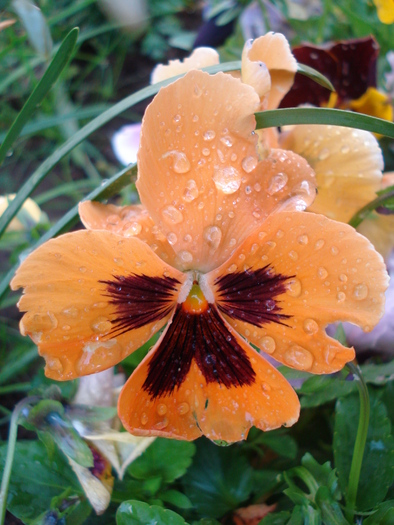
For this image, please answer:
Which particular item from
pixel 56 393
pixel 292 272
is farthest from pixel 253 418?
pixel 56 393

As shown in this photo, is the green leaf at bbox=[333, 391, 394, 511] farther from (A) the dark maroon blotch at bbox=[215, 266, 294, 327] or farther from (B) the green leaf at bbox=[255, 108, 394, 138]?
(B) the green leaf at bbox=[255, 108, 394, 138]

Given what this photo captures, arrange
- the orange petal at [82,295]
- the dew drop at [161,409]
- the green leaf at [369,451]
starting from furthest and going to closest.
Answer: the green leaf at [369,451] < the dew drop at [161,409] < the orange petal at [82,295]

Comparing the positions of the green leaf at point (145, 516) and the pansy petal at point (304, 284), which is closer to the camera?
the pansy petal at point (304, 284)

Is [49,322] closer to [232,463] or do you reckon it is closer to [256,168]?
[256,168]

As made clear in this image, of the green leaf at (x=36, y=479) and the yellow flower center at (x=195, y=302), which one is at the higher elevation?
the yellow flower center at (x=195, y=302)

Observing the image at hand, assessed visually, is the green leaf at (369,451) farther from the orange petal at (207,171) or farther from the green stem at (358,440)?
the orange petal at (207,171)

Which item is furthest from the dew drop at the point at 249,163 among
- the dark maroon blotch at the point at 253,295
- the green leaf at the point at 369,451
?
the green leaf at the point at 369,451

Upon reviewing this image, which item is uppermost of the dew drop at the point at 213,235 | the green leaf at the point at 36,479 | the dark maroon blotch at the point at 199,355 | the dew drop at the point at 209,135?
the dew drop at the point at 209,135

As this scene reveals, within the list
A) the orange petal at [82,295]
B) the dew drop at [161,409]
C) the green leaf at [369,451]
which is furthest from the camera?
the green leaf at [369,451]
